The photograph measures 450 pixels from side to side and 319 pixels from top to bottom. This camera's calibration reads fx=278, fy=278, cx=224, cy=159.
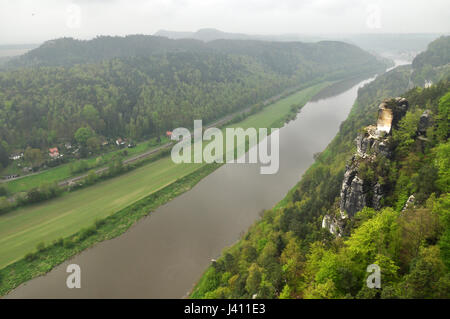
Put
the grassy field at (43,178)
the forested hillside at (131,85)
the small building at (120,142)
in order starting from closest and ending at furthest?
1. the grassy field at (43,178)
2. the forested hillside at (131,85)
3. the small building at (120,142)

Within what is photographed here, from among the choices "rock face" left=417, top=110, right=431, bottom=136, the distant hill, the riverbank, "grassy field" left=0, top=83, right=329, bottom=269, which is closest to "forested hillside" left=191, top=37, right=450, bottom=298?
"rock face" left=417, top=110, right=431, bottom=136

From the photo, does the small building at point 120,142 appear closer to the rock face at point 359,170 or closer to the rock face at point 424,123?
the rock face at point 359,170

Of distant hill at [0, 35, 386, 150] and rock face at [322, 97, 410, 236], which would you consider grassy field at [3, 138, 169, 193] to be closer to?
distant hill at [0, 35, 386, 150]

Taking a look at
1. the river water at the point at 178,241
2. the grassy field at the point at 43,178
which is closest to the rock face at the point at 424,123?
the river water at the point at 178,241

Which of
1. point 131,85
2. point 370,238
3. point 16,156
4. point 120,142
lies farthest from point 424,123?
point 131,85

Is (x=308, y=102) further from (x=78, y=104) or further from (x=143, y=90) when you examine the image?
(x=78, y=104)

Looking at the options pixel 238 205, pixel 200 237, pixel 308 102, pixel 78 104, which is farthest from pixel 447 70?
pixel 78 104
